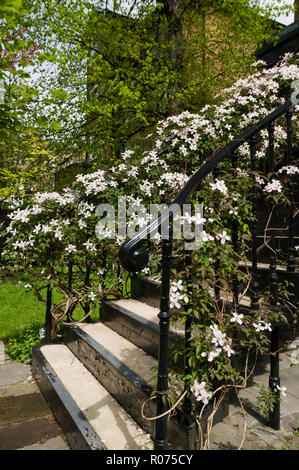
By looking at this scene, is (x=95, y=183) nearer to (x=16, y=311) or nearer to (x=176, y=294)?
(x=176, y=294)

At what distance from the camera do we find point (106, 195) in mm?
3436

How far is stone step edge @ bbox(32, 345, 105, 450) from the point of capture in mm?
1890

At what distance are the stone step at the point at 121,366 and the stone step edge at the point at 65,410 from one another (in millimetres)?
286

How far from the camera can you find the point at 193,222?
1.95 m

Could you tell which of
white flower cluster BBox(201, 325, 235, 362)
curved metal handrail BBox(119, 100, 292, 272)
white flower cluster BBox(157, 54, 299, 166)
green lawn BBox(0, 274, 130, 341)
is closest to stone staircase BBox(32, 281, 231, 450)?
white flower cluster BBox(201, 325, 235, 362)

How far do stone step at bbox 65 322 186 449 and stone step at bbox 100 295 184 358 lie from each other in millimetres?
60

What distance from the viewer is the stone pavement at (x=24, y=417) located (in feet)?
6.86

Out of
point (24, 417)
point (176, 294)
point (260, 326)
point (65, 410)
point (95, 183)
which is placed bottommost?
point (24, 417)

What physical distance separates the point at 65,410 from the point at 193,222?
1574mm

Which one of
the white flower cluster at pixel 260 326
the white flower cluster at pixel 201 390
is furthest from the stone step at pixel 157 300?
the white flower cluster at pixel 201 390

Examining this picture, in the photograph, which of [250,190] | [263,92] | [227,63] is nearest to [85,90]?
[227,63]

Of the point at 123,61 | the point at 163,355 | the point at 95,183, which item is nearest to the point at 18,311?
the point at 95,183

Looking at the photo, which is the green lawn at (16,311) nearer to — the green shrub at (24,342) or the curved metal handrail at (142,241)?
the green shrub at (24,342)

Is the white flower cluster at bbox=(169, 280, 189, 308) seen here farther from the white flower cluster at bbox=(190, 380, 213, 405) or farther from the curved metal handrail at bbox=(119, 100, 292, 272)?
the white flower cluster at bbox=(190, 380, 213, 405)
